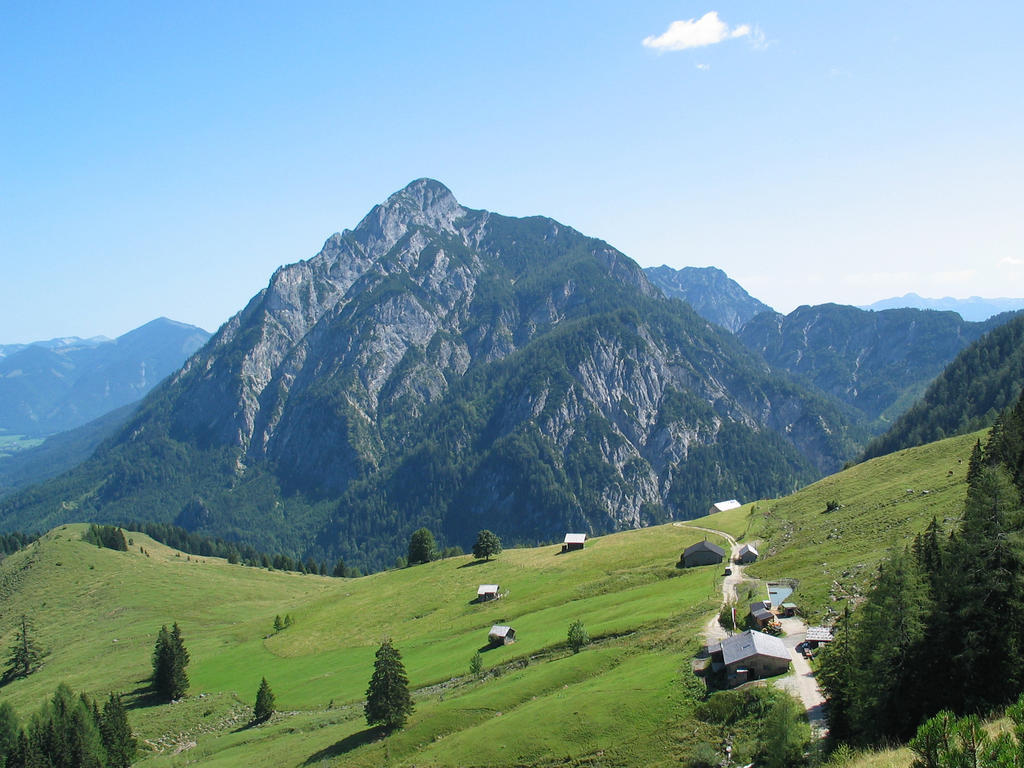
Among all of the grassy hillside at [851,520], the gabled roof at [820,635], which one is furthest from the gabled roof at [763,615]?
the gabled roof at [820,635]

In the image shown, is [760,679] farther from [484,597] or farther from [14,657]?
[14,657]

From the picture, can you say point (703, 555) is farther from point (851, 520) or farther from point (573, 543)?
point (573, 543)

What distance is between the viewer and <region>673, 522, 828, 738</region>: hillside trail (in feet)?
128

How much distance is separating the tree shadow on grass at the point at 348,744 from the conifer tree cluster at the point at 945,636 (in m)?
39.5

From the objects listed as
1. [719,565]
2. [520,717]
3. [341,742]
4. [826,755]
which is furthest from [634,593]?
[826,755]

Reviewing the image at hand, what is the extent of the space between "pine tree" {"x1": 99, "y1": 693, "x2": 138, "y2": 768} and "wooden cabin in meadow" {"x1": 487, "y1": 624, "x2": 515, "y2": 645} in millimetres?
40840

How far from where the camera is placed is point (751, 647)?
46.1 m

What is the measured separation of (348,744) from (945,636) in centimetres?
4846

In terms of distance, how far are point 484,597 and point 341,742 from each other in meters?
40.7

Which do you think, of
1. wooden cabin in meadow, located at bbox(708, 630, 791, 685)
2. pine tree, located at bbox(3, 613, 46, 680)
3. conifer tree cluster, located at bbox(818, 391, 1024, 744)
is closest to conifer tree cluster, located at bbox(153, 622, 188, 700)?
pine tree, located at bbox(3, 613, 46, 680)

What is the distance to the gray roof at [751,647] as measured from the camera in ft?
150

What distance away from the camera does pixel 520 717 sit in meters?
50.8

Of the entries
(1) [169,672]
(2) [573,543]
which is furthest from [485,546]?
(1) [169,672]

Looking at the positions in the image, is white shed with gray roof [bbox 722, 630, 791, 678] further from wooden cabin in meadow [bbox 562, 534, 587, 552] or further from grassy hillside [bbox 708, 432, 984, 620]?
wooden cabin in meadow [bbox 562, 534, 587, 552]
